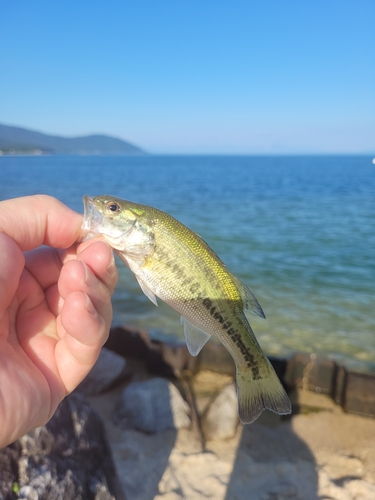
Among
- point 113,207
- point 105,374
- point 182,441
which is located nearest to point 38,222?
point 113,207

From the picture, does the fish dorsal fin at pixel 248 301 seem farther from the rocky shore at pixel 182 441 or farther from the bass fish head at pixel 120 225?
the rocky shore at pixel 182 441

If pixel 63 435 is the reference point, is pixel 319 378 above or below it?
below

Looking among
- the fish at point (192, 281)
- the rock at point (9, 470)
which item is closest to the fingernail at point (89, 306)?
the fish at point (192, 281)

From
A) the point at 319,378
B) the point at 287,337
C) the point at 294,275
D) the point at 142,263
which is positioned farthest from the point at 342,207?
the point at 142,263

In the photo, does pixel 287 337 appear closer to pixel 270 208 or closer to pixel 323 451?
pixel 323 451

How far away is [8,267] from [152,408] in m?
4.13

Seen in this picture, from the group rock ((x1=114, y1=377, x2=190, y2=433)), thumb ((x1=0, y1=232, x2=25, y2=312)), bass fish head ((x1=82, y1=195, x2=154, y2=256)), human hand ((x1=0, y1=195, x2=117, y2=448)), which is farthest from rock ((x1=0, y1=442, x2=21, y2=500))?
bass fish head ((x1=82, y1=195, x2=154, y2=256))

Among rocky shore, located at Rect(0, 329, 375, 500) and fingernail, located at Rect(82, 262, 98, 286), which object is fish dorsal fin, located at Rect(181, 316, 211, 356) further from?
rocky shore, located at Rect(0, 329, 375, 500)

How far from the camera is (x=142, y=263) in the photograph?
3047mm

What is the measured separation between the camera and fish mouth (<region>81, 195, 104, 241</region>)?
309 centimetres

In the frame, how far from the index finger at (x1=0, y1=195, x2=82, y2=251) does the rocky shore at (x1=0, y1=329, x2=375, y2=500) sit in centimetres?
224

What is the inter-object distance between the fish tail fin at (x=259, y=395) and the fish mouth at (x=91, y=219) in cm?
165

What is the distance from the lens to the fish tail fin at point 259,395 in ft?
9.94

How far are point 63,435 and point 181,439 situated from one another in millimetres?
2067
